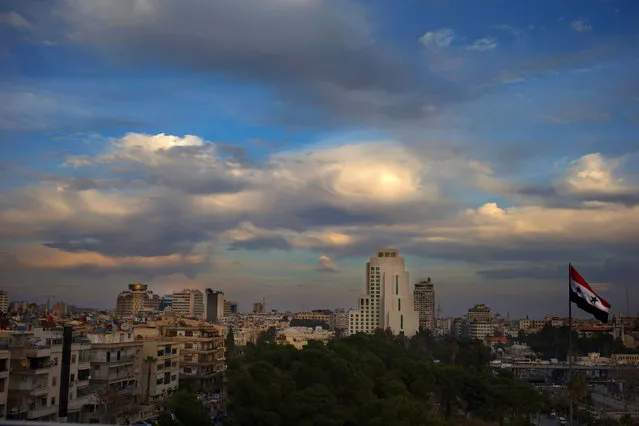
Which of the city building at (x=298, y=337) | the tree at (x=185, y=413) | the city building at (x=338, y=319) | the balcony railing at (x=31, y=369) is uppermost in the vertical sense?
the city building at (x=338, y=319)

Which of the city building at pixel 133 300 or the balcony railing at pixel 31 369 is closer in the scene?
the balcony railing at pixel 31 369

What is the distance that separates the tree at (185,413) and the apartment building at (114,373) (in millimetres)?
8886

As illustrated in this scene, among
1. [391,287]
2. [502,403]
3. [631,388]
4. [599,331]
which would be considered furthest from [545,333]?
[502,403]

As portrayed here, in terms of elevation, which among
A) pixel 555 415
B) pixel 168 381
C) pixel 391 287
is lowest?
pixel 555 415

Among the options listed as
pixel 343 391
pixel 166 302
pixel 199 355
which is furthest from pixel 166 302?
pixel 343 391

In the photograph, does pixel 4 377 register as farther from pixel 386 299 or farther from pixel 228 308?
pixel 228 308

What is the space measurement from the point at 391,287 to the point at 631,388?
53.4m

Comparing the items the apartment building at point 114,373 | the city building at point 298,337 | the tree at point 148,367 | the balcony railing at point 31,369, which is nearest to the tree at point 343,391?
the apartment building at point 114,373

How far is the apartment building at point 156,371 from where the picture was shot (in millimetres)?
38625

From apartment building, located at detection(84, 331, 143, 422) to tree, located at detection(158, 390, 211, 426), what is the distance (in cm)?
889

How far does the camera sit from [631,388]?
59938mm

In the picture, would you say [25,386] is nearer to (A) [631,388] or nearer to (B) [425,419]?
(B) [425,419]

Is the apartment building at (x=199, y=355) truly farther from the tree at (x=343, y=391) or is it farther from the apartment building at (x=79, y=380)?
the tree at (x=343, y=391)

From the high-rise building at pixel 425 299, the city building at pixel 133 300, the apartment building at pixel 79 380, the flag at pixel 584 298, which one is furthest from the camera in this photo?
the high-rise building at pixel 425 299
